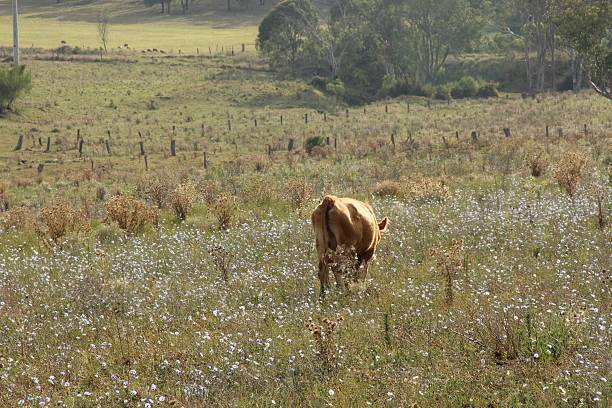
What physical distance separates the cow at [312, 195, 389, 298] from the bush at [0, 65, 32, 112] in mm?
43786

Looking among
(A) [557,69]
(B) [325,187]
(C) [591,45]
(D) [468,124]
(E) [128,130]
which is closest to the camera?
(B) [325,187]

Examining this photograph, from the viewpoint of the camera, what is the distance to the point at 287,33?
71938 millimetres

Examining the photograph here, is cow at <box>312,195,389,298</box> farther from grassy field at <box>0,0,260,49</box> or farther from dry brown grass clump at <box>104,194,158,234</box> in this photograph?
grassy field at <box>0,0,260,49</box>

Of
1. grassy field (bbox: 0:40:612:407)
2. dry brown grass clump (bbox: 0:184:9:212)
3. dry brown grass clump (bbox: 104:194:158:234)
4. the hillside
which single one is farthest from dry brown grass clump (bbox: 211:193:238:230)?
the hillside

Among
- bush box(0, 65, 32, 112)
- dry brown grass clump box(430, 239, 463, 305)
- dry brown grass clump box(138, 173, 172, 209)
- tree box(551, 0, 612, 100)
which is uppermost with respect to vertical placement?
tree box(551, 0, 612, 100)

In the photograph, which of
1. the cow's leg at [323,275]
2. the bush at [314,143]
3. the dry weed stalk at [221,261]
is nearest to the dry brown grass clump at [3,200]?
the bush at [314,143]

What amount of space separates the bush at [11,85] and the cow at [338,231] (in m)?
43.8

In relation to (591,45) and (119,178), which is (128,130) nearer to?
(119,178)

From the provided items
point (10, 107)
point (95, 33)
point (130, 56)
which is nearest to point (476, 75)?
point (130, 56)

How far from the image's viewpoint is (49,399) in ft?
20.3

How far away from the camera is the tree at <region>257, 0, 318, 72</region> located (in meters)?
71.5

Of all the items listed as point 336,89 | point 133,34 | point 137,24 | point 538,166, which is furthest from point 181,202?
point 137,24

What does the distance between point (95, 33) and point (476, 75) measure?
58.7 m

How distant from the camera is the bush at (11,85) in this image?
155 ft
